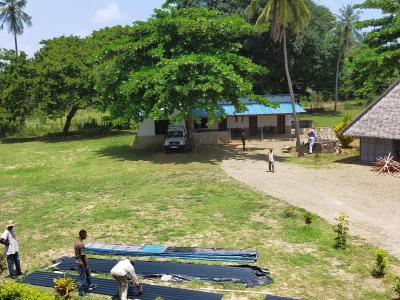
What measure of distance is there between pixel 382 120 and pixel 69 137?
97.7ft

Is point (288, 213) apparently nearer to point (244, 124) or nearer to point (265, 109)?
point (265, 109)

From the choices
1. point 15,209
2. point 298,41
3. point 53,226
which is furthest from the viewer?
point 298,41

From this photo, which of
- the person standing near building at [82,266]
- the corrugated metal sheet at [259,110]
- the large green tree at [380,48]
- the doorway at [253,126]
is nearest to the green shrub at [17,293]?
the person standing near building at [82,266]

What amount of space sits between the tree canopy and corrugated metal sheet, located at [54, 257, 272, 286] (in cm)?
1504

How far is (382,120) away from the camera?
2717 cm

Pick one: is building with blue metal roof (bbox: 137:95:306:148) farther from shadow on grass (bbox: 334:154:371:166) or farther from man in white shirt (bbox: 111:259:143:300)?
man in white shirt (bbox: 111:259:143:300)

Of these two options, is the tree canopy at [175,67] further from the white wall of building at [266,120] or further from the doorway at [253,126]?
the white wall of building at [266,120]

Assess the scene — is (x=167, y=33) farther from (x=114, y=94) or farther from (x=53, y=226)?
(x=53, y=226)

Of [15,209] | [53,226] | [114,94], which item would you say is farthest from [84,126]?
[53,226]

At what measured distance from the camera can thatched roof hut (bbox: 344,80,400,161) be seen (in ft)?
87.4

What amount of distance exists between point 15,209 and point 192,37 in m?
16.2

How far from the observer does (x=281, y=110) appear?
132 feet

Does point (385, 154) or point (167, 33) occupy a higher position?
point (167, 33)

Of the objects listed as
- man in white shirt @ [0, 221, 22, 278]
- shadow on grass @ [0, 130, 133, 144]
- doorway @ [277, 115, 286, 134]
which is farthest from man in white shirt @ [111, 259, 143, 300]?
shadow on grass @ [0, 130, 133, 144]
